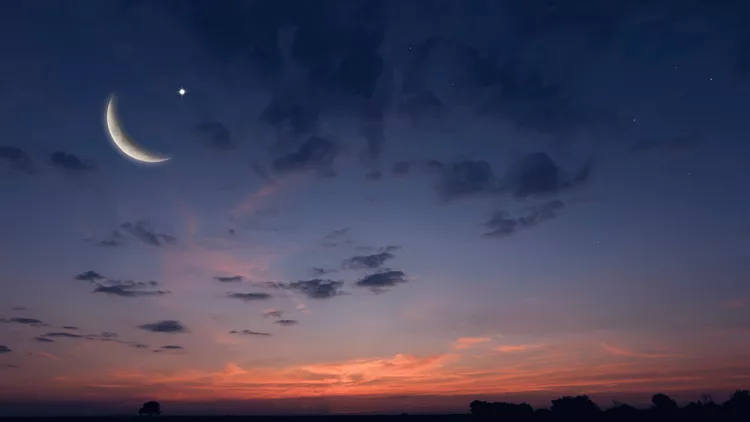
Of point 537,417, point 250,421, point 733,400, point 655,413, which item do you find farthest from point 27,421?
point 733,400

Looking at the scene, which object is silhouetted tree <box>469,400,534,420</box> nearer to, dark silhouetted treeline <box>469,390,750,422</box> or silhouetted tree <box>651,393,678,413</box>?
dark silhouetted treeline <box>469,390,750,422</box>

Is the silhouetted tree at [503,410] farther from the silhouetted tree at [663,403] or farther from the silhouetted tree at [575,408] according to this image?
the silhouetted tree at [663,403]

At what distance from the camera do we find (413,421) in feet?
593

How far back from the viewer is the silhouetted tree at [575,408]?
109 meters

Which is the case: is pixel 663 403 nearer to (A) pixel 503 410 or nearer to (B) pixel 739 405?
(B) pixel 739 405

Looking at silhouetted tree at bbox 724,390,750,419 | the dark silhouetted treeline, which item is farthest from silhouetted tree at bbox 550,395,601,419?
silhouetted tree at bbox 724,390,750,419

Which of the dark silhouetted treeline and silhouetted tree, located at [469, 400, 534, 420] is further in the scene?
silhouetted tree, located at [469, 400, 534, 420]

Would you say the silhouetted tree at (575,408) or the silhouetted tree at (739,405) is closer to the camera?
the silhouetted tree at (739,405)

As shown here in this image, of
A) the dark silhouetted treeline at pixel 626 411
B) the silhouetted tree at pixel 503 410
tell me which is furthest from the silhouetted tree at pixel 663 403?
the silhouetted tree at pixel 503 410

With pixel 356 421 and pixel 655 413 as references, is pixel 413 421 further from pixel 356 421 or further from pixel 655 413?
pixel 655 413

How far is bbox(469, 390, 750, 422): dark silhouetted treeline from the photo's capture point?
94.8m

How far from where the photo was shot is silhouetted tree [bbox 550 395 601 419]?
4294 inches

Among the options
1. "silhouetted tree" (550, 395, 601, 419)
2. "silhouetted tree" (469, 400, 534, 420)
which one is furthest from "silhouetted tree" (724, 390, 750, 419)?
"silhouetted tree" (469, 400, 534, 420)

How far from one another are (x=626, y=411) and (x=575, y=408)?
538 inches
